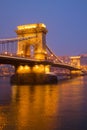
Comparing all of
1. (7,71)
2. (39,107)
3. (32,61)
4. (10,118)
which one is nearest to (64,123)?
(10,118)

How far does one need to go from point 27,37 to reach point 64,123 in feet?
126

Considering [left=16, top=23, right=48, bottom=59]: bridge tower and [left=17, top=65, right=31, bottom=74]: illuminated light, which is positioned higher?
[left=16, top=23, right=48, bottom=59]: bridge tower

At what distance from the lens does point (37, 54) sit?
51.3m

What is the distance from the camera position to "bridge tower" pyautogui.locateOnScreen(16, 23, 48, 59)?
169 feet

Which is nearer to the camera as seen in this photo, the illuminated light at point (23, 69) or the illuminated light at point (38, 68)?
the illuminated light at point (23, 69)

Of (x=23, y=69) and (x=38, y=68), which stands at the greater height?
(x=38, y=68)

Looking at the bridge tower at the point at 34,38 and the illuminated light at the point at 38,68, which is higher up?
the bridge tower at the point at 34,38

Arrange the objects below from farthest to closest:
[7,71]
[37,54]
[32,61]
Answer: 1. [7,71]
2. [37,54]
3. [32,61]

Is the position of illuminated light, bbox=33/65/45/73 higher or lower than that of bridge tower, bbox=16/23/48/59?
lower

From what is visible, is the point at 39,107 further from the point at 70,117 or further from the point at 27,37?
the point at 27,37

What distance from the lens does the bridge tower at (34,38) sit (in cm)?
5151

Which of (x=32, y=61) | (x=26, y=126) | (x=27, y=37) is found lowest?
(x=26, y=126)

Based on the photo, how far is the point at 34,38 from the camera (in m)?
52.3

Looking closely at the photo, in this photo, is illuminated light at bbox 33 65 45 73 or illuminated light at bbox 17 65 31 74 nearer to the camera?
illuminated light at bbox 17 65 31 74
